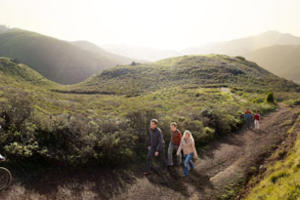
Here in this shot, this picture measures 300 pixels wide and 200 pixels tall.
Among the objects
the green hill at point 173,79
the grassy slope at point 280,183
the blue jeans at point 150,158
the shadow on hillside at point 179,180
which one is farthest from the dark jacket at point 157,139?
the green hill at point 173,79

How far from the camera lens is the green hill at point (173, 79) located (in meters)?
55.8

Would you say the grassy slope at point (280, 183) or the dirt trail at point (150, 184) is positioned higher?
the grassy slope at point (280, 183)

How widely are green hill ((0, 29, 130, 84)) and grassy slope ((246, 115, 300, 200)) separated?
111 metres

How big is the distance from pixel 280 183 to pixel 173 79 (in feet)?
187

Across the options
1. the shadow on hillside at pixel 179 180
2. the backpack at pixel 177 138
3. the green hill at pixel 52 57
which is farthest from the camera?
the green hill at pixel 52 57

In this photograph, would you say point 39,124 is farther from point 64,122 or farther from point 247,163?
point 247,163

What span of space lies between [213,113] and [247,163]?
21.9 feet

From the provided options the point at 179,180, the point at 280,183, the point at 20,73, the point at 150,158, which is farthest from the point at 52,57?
the point at 280,183

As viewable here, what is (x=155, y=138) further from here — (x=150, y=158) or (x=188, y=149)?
(x=188, y=149)

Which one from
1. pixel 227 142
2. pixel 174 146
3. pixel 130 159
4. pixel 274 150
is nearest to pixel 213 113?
pixel 227 142

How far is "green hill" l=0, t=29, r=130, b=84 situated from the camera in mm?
112625

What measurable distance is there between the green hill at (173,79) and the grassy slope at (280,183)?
4359 centimetres

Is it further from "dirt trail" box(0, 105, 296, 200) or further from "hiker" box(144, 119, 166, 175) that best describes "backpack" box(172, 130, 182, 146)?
"dirt trail" box(0, 105, 296, 200)

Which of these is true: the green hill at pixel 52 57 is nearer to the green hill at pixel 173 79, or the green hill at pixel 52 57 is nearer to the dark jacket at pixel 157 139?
the green hill at pixel 173 79
